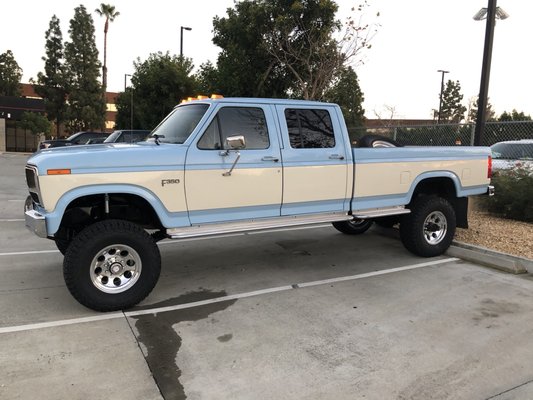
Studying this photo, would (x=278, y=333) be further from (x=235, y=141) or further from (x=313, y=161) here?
(x=313, y=161)

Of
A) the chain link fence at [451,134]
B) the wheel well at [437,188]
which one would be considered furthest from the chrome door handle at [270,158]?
the chain link fence at [451,134]

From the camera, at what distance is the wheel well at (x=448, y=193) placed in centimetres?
692

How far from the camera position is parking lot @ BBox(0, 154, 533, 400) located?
3.36 metres

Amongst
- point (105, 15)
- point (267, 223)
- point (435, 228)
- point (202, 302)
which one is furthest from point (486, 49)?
point (105, 15)

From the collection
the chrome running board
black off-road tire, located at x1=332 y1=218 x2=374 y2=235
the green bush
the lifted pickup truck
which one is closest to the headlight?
the lifted pickup truck

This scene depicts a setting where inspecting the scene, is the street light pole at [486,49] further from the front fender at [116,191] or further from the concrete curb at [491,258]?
the front fender at [116,191]

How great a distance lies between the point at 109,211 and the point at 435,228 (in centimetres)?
462

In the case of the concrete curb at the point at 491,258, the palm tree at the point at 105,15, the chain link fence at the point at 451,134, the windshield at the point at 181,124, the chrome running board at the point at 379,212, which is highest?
the palm tree at the point at 105,15

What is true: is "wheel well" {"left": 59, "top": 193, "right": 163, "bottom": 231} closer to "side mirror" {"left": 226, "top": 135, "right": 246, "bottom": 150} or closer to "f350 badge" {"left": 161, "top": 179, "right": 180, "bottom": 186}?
"f350 badge" {"left": 161, "top": 179, "right": 180, "bottom": 186}

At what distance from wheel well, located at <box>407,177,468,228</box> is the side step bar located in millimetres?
746

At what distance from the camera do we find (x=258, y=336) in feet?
13.6

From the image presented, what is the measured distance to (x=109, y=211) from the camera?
16.6ft

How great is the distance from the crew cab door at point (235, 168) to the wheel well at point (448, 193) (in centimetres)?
271

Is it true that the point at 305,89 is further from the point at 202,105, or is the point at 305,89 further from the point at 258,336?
the point at 258,336
